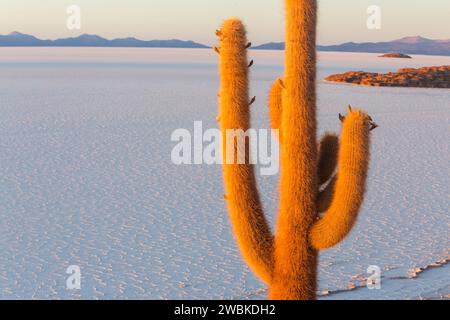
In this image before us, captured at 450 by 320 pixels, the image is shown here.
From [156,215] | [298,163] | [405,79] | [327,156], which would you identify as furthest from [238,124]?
[405,79]

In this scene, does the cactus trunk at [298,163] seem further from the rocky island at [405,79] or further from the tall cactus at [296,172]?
the rocky island at [405,79]

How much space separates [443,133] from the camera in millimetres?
19078

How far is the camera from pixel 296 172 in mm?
4145

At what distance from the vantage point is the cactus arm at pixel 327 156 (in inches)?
171

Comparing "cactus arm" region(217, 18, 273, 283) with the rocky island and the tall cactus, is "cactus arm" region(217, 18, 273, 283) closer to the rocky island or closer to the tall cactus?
the tall cactus

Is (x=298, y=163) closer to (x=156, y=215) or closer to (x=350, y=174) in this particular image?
(x=350, y=174)

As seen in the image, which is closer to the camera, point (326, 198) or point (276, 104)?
point (326, 198)

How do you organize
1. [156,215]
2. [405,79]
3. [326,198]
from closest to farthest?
[326,198] < [156,215] < [405,79]

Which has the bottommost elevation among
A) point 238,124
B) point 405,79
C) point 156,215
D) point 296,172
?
point 156,215

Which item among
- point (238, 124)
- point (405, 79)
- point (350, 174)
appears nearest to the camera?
point (350, 174)

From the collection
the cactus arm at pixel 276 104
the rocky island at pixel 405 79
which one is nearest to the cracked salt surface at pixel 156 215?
the cactus arm at pixel 276 104

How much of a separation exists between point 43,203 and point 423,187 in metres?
6.19

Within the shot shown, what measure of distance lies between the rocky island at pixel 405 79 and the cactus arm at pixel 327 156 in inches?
1288

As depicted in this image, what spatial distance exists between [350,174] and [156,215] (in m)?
6.59
